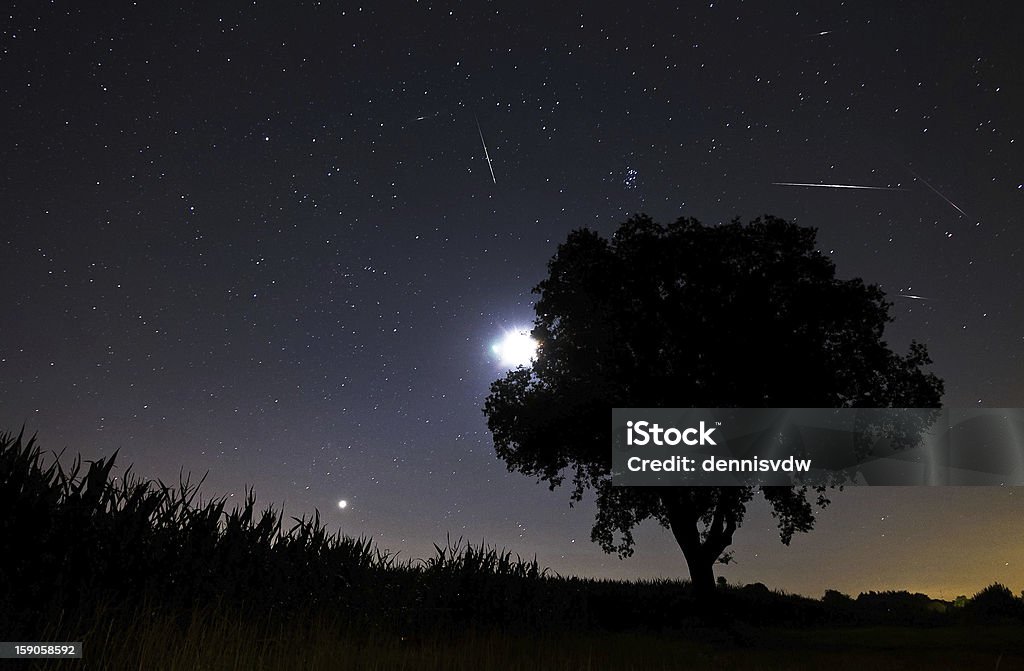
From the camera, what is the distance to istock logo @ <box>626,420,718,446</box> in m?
27.3

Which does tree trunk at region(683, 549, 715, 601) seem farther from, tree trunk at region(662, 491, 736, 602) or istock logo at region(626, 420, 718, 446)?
istock logo at region(626, 420, 718, 446)

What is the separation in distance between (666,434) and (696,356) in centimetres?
311

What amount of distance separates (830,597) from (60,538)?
3415 cm

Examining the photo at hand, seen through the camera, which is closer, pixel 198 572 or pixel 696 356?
pixel 198 572

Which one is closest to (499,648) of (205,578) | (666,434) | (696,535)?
(205,578)

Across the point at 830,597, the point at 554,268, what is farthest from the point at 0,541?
the point at 830,597

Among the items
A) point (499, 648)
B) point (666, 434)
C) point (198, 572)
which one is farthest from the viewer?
point (666, 434)

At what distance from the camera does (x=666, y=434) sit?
27.2 meters

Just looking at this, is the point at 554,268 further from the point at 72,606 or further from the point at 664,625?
the point at 72,606

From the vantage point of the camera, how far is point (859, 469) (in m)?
28.3

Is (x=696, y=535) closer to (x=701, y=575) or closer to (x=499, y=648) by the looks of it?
(x=701, y=575)

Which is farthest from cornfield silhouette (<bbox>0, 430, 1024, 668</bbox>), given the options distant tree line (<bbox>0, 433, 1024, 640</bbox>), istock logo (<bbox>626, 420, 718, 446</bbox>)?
istock logo (<bbox>626, 420, 718, 446</bbox>)

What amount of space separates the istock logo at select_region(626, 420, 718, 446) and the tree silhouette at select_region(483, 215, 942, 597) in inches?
32.0

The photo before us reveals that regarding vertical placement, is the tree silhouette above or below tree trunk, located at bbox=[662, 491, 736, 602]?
above
